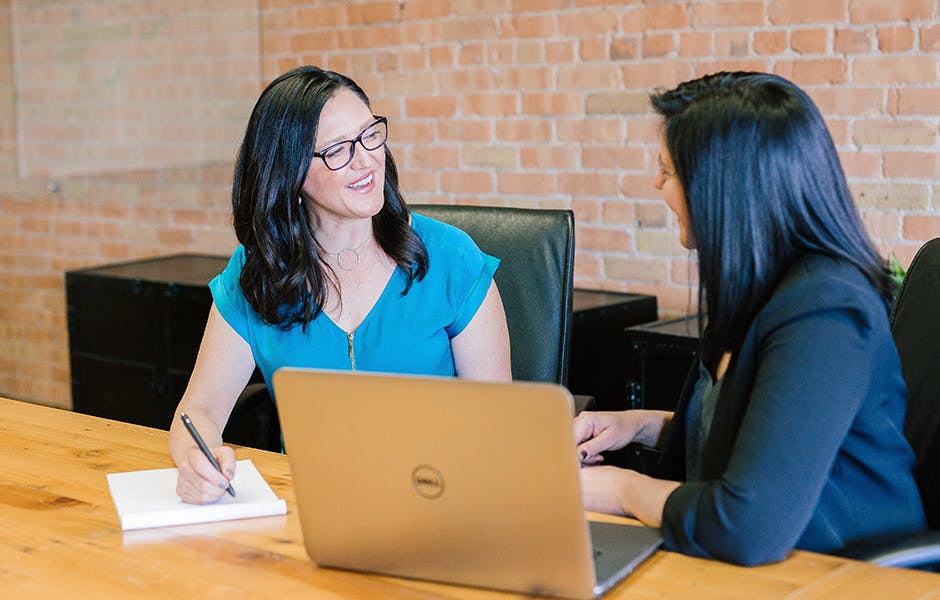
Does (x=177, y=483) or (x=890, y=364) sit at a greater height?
(x=890, y=364)

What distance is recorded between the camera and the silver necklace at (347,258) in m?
2.12

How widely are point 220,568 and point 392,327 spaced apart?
803mm

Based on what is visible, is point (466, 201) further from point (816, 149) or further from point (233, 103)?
point (816, 149)

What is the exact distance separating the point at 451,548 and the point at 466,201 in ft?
7.76

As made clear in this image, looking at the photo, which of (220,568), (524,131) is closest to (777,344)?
(220,568)

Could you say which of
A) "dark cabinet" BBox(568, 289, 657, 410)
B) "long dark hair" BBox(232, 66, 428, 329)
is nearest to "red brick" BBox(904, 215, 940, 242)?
"dark cabinet" BBox(568, 289, 657, 410)

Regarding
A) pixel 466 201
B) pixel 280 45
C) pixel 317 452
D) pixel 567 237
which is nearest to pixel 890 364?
pixel 317 452

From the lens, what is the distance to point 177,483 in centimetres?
160

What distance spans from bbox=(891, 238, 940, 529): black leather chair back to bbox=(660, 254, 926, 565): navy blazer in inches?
9.5

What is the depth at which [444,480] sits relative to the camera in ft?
3.90

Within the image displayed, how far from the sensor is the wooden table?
1.23 m

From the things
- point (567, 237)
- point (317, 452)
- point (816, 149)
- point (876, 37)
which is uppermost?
point (876, 37)

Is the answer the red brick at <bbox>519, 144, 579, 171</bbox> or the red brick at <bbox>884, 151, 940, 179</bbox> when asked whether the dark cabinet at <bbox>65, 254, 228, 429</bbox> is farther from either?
the red brick at <bbox>884, 151, 940, 179</bbox>

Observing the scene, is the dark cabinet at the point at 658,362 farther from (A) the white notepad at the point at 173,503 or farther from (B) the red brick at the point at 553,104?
(A) the white notepad at the point at 173,503
